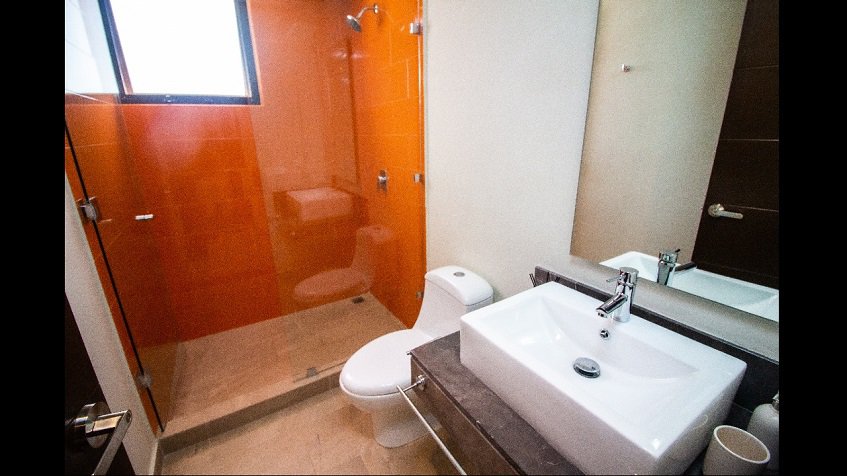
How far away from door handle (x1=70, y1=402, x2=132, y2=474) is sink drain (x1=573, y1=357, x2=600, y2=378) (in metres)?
0.89

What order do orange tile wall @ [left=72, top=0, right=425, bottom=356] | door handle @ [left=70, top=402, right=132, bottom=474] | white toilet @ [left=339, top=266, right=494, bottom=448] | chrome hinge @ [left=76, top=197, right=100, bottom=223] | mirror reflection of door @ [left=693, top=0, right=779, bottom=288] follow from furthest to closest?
1. orange tile wall @ [left=72, top=0, right=425, bottom=356]
2. white toilet @ [left=339, top=266, right=494, bottom=448]
3. chrome hinge @ [left=76, top=197, right=100, bottom=223]
4. mirror reflection of door @ [left=693, top=0, right=779, bottom=288]
5. door handle @ [left=70, top=402, right=132, bottom=474]

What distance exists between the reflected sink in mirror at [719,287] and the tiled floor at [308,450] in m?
0.73

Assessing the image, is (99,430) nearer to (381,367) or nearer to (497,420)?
(497,420)

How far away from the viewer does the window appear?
60.5 inches

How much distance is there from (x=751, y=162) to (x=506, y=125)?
65cm

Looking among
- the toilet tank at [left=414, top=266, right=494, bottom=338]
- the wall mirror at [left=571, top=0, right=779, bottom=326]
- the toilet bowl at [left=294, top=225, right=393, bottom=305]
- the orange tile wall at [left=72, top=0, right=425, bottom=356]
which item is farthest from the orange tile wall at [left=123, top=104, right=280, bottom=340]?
Result: the wall mirror at [left=571, top=0, right=779, bottom=326]

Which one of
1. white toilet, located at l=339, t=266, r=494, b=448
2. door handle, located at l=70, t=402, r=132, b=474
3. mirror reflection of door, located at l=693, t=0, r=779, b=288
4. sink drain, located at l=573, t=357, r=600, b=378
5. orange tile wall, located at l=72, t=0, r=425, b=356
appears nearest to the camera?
door handle, located at l=70, t=402, r=132, b=474

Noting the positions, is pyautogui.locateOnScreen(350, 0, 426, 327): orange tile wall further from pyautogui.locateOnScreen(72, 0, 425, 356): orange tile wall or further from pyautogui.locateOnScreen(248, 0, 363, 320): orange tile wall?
pyautogui.locateOnScreen(248, 0, 363, 320): orange tile wall

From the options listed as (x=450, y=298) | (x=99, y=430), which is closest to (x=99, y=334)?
(x=99, y=430)

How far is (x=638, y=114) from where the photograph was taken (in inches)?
32.4

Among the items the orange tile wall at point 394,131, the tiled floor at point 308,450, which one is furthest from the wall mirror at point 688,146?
the orange tile wall at point 394,131

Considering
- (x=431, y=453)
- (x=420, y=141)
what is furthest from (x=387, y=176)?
(x=431, y=453)

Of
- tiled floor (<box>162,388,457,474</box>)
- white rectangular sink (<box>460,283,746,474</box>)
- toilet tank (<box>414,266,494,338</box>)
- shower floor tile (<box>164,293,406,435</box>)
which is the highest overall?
white rectangular sink (<box>460,283,746,474</box>)

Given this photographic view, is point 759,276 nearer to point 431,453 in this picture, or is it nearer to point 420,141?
point 431,453
